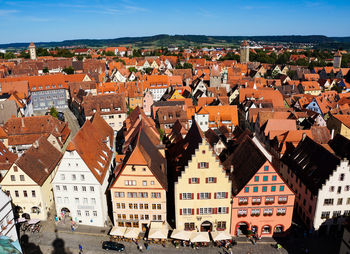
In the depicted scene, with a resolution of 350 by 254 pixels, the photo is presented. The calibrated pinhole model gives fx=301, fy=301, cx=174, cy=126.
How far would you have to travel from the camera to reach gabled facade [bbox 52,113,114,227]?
49844mm

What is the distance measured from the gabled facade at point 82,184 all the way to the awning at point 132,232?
6.16 metres

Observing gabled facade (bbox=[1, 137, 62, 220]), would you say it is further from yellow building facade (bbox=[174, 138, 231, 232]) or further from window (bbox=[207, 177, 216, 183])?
window (bbox=[207, 177, 216, 183])

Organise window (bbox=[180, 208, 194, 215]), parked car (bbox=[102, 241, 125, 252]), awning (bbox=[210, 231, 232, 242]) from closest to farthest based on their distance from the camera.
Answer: parked car (bbox=[102, 241, 125, 252]) < awning (bbox=[210, 231, 232, 242]) < window (bbox=[180, 208, 194, 215])

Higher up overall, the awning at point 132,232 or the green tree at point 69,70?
the green tree at point 69,70

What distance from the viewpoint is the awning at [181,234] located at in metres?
47.7

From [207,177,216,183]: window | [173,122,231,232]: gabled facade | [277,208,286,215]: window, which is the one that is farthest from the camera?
[277,208,286,215]: window

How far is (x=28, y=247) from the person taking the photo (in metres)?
48.3

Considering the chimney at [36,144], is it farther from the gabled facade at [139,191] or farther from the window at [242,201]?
the window at [242,201]

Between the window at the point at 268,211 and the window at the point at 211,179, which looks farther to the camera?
the window at the point at 268,211

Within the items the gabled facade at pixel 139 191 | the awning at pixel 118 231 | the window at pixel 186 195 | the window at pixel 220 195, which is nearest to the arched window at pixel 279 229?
the window at pixel 220 195

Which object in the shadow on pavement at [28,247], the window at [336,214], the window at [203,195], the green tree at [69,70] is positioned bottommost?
the shadow on pavement at [28,247]

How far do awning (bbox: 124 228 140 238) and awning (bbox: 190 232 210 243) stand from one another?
29.1ft

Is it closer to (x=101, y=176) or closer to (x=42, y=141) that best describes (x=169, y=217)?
(x=101, y=176)

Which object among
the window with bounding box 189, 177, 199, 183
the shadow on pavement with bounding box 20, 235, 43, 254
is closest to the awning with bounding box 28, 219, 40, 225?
the shadow on pavement with bounding box 20, 235, 43, 254
